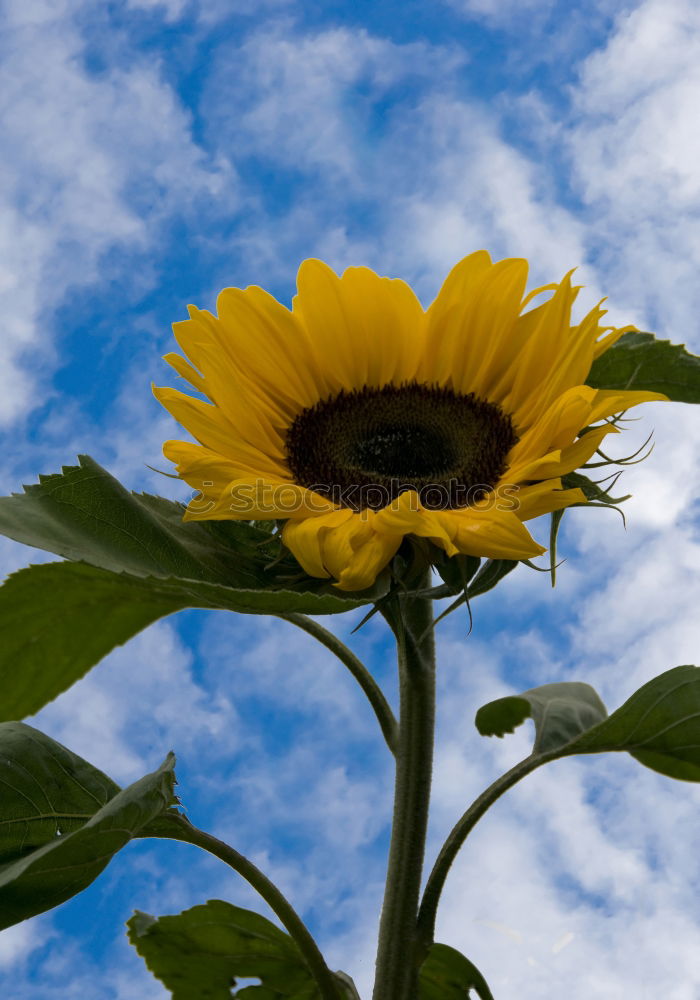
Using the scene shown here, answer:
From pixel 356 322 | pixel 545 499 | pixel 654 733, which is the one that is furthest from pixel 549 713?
pixel 356 322

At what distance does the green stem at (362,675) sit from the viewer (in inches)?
54.6

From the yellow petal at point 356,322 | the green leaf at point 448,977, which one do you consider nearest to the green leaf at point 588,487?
the yellow petal at point 356,322

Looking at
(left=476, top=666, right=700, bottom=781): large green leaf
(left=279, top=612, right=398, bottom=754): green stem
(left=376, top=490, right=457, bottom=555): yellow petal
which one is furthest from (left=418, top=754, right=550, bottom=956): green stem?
(left=376, top=490, right=457, bottom=555): yellow petal

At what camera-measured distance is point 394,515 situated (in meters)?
1.06

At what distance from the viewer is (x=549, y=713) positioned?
4.86 feet

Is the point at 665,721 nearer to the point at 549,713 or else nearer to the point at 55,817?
the point at 549,713

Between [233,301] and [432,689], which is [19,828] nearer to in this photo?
[432,689]

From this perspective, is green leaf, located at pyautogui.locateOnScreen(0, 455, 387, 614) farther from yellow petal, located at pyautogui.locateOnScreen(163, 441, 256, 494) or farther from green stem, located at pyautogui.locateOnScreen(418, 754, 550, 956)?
green stem, located at pyautogui.locateOnScreen(418, 754, 550, 956)

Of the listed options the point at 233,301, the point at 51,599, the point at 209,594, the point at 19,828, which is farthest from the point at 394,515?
the point at 19,828

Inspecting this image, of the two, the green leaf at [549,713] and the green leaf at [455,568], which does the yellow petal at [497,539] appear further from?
the green leaf at [549,713]

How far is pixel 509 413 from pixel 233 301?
0.36 metres

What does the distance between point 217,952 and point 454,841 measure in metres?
0.35

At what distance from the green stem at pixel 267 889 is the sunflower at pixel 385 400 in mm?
434

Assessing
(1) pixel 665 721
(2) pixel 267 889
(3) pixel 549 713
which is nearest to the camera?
(1) pixel 665 721
